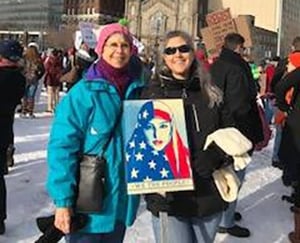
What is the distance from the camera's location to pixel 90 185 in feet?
9.93

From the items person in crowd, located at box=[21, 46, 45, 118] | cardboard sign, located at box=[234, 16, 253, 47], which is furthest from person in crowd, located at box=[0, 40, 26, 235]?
person in crowd, located at box=[21, 46, 45, 118]

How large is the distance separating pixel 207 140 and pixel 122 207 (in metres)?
0.58

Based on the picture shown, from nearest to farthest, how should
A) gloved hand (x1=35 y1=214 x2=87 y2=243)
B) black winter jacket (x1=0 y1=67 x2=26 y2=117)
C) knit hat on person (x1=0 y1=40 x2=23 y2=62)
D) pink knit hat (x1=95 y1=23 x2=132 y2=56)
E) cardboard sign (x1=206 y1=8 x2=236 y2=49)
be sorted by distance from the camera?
1. gloved hand (x1=35 y1=214 x2=87 y2=243)
2. pink knit hat (x1=95 y1=23 x2=132 y2=56)
3. black winter jacket (x1=0 y1=67 x2=26 y2=117)
4. knit hat on person (x1=0 y1=40 x2=23 y2=62)
5. cardboard sign (x1=206 y1=8 x2=236 y2=49)

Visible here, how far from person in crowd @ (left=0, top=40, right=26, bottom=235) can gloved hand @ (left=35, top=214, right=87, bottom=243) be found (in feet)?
7.27

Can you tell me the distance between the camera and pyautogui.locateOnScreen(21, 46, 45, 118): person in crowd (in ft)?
44.5

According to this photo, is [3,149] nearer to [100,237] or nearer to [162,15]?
[100,237]

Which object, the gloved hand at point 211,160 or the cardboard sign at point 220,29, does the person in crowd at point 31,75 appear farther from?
the gloved hand at point 211,160

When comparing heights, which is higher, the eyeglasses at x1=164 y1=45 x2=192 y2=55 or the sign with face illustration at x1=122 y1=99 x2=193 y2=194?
the eyeglasses at x1=164 y1=45 x2=192 y2=55

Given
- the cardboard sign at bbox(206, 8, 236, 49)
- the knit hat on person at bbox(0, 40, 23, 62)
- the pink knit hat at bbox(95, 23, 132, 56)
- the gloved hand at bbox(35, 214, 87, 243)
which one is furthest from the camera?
the cardboard sign at bbox(206, 8, 236, 49)

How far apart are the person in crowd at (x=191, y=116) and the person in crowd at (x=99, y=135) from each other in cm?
14

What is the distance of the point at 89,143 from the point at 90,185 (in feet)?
0.71

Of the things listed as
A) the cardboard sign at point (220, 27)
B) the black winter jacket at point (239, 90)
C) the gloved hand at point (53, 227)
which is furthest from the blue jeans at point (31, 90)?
the gloved hand at point (53, 227)

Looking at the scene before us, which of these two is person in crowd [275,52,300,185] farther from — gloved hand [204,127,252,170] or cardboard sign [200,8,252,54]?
gloved hand [204,127,252,170]

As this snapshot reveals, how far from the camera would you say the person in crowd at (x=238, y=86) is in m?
4.94
